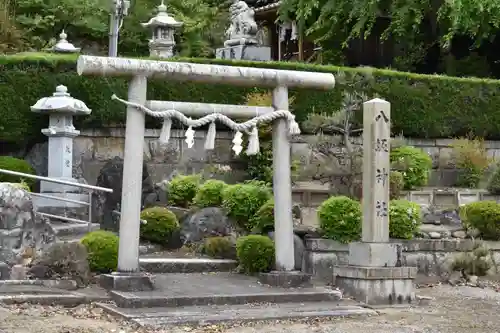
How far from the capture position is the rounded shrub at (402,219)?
1388cm

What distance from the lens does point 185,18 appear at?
94.2 feet

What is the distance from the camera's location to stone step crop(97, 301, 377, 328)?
31.5 feet

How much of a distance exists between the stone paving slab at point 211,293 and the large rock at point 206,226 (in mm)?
1979

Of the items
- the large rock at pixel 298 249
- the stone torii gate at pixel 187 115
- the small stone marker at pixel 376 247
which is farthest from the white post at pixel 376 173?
the large rock at pixel 298 249

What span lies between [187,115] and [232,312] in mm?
2860

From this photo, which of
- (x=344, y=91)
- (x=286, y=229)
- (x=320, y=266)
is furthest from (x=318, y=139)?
(x=286, y=229)

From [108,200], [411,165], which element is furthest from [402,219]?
[108,200]

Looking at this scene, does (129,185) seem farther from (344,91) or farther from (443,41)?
(443,41)

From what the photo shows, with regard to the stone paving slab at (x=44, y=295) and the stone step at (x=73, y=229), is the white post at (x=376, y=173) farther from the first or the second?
Answer: the stone step at (x=73, y=229)

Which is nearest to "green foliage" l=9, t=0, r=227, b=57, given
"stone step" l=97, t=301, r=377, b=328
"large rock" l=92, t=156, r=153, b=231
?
"large rock" l=92, t=156, r=153, b=231

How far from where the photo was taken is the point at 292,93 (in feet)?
64.1

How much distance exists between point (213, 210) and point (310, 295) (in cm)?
389

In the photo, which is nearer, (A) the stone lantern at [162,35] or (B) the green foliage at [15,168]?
(B) the green foliage at [15,168]

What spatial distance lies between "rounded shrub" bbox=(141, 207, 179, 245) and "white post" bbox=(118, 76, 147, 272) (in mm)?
3296
